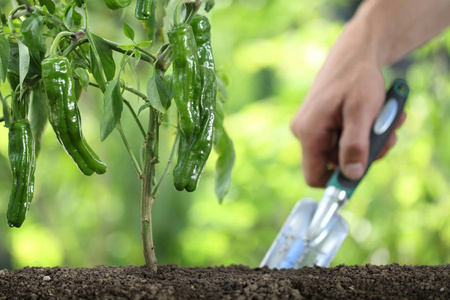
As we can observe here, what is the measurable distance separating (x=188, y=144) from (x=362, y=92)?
71cm

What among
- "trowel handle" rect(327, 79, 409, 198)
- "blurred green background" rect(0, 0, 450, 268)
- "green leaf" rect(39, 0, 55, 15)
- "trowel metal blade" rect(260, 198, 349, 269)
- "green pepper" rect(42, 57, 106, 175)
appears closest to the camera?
"green pepper" rect(42, 57, 106, 175)

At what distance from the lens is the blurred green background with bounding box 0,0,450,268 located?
261 centimetres

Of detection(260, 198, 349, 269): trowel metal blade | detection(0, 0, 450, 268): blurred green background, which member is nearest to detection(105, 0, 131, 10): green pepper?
detection(260, 198, 349, 269): trowel metal blade

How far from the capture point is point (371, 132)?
1304 millimetres

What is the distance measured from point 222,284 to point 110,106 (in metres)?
0.30

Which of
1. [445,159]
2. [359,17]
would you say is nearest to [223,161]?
[359,17]

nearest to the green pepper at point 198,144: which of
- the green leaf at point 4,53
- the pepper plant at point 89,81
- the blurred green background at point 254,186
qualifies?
the pepper plant at point 89,81

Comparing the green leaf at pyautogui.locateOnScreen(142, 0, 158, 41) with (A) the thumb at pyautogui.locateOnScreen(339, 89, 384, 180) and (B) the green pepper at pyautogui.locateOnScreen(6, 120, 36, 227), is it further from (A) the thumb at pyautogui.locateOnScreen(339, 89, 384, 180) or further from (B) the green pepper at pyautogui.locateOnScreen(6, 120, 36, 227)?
(A) the thumb at pyautogui.locateOnScreen(339, 89, 384, 180)

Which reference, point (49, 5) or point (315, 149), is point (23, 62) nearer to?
point (49, 5)

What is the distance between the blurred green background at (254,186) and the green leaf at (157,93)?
188cm

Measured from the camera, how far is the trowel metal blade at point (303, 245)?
3.81 feet

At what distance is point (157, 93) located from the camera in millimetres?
650

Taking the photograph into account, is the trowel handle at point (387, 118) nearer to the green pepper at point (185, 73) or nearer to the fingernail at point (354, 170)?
the fingernail at point (354, 170)

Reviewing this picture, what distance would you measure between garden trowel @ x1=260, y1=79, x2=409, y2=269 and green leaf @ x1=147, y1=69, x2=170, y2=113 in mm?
627
